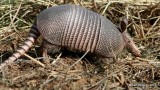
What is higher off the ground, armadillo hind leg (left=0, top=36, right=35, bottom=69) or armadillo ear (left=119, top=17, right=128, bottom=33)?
armadillo ear (left=119, top=17, right=128, bottom=33)

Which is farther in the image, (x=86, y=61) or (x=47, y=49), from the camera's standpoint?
(x=86, y=61)

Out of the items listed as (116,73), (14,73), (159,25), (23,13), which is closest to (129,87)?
(116,73)

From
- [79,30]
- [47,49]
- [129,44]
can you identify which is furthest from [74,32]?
[129,44]

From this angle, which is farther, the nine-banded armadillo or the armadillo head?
the armadillo head

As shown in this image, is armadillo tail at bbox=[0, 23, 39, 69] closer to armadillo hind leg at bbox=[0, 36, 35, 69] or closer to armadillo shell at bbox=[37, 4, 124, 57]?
armadillo hind leg at bbox=[0, 36, 35, 69]

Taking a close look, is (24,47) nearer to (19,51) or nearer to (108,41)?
(19,51)

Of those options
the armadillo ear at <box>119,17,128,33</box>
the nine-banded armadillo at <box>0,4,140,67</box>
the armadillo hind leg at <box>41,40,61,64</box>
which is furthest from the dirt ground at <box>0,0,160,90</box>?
the armadillo ear at <box>119,17,128,33</box>

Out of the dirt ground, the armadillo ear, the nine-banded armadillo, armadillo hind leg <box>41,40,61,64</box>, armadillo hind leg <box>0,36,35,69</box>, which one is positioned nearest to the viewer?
the dirt ground
